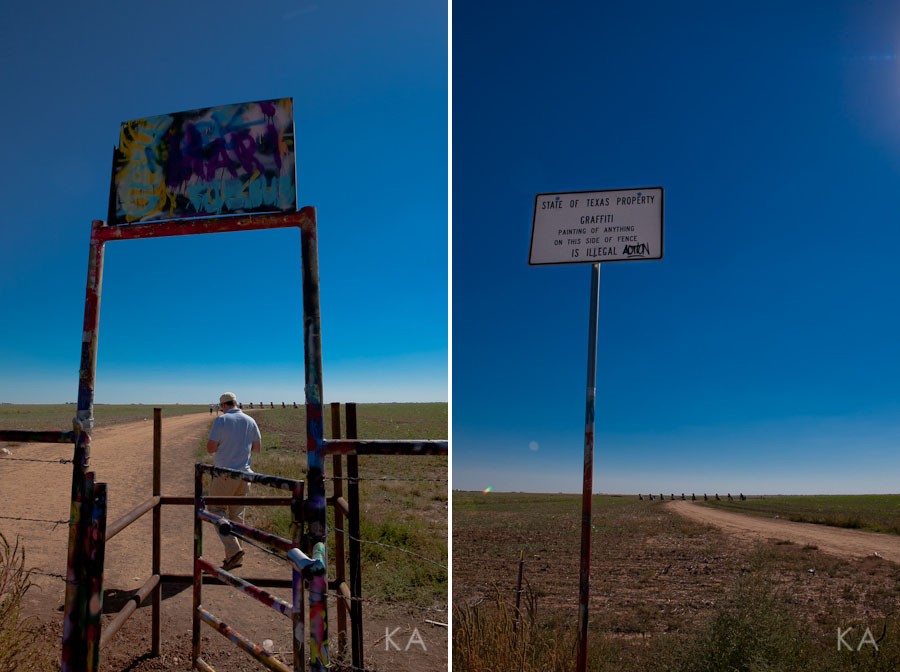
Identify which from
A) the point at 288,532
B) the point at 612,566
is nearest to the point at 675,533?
the point at 612,566

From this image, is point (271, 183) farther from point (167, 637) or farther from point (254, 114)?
point (167, 637)

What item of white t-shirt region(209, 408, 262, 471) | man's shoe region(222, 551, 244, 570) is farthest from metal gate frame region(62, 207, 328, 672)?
white t-shirt region(209, 408, 262, 471)

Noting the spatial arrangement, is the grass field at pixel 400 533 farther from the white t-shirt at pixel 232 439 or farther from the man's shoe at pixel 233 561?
the white t-shirt at pixel 232 439

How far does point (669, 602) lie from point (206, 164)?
11653mm

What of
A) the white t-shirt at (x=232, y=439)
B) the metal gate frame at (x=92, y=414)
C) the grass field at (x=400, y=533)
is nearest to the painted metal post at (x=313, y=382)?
the metal gate frame at (x=92, y=414)

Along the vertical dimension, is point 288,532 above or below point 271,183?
below

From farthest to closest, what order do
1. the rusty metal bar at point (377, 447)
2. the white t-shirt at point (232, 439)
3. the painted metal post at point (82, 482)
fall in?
the white t-shirt at point (232, 439), the painted metal post at point (82, 482), the rusty metal bar at point (377, 447)

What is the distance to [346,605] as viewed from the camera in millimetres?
5203

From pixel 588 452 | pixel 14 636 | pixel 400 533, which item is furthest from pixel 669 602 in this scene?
pixel 14 636

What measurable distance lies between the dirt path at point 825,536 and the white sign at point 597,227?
62.4 ft

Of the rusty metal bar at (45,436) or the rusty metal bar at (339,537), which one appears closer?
the rusty metal bar at (45,436)

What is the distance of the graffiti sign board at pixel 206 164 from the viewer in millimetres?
3531

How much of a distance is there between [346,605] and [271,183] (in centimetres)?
353

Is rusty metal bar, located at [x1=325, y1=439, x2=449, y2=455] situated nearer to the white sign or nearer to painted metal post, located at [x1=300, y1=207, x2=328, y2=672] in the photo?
painted metal post, located at [x1=300, y1=207, x2=328, y2=672]
